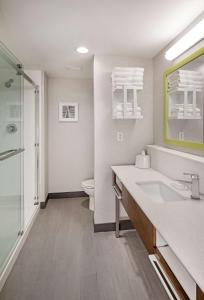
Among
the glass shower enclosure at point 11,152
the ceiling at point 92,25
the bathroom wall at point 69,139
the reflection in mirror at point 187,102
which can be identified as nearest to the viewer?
the ceiling at point 92,25

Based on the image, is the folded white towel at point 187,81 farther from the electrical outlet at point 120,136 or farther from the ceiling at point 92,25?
the electrical outlet at point 120,136

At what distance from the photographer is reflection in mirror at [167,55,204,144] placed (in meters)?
1.50

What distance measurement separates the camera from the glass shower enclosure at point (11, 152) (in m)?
2.00

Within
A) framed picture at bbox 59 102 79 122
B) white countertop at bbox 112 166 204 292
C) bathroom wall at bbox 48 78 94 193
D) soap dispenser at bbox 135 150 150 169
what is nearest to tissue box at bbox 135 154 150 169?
soap dispenser at bbox 135 150 150 169

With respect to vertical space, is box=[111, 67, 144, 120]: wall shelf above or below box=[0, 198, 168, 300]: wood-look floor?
above

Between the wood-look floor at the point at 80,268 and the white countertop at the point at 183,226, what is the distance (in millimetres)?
822

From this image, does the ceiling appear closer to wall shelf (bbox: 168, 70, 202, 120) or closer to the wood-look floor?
wall shelf (bbox: 168, 70, 202, 120)

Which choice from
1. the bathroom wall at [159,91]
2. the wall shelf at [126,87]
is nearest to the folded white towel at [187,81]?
the bathroom wall at [159,91]

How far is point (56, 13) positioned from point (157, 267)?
1850 millimetres

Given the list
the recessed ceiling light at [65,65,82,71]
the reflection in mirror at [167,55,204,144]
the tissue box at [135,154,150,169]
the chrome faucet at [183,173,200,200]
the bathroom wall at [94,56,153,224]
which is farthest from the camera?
the recessed ceiling light at [65,65,82,71]

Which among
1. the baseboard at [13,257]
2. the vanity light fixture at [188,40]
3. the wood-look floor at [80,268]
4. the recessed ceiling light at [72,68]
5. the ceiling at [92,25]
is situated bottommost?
the wood-look floor at [80,268]

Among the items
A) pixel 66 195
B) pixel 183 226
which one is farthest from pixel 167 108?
pixel 66 195

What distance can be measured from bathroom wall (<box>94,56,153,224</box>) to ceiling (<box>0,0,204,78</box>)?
0.15m

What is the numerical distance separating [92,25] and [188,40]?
2.74 ft
